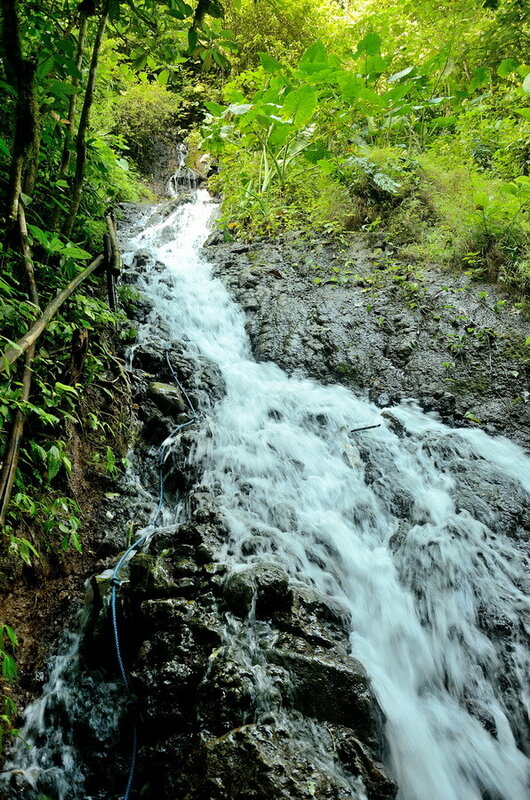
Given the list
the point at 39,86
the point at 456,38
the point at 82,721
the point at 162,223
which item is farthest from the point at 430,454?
the point at 162,223

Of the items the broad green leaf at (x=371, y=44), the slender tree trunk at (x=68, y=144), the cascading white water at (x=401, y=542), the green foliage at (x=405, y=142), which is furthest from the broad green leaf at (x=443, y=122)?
the slender tree trunk at (x=68, y=144)

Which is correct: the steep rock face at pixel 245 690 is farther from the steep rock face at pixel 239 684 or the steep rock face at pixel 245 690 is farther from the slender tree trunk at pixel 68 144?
the slender tree trunk at pixel 68 144

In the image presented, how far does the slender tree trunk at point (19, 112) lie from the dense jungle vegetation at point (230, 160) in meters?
0.01

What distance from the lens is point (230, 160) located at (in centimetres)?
939

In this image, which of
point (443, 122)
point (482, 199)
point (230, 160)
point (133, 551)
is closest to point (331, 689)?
point (133, 551)

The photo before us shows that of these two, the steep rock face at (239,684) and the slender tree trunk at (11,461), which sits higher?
the slender tree trunk at (11,461)

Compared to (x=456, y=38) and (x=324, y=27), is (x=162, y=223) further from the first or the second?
(x=324, y=27)

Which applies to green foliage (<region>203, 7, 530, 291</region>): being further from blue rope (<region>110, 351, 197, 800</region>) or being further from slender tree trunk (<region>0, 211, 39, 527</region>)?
slender tree trunk (<region>0, 211, 39, 527</region>)

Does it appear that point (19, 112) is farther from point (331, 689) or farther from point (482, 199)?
point (482, 199)

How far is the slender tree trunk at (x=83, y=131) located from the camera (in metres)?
3.28

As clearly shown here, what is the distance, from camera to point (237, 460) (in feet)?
13.0

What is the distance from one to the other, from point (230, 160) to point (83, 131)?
6957mm

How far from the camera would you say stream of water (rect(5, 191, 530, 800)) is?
Answer: 2.24m

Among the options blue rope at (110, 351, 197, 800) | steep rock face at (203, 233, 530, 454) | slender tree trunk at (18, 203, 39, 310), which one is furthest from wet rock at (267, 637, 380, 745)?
steep rock face at (203, 233, 530, 454)
